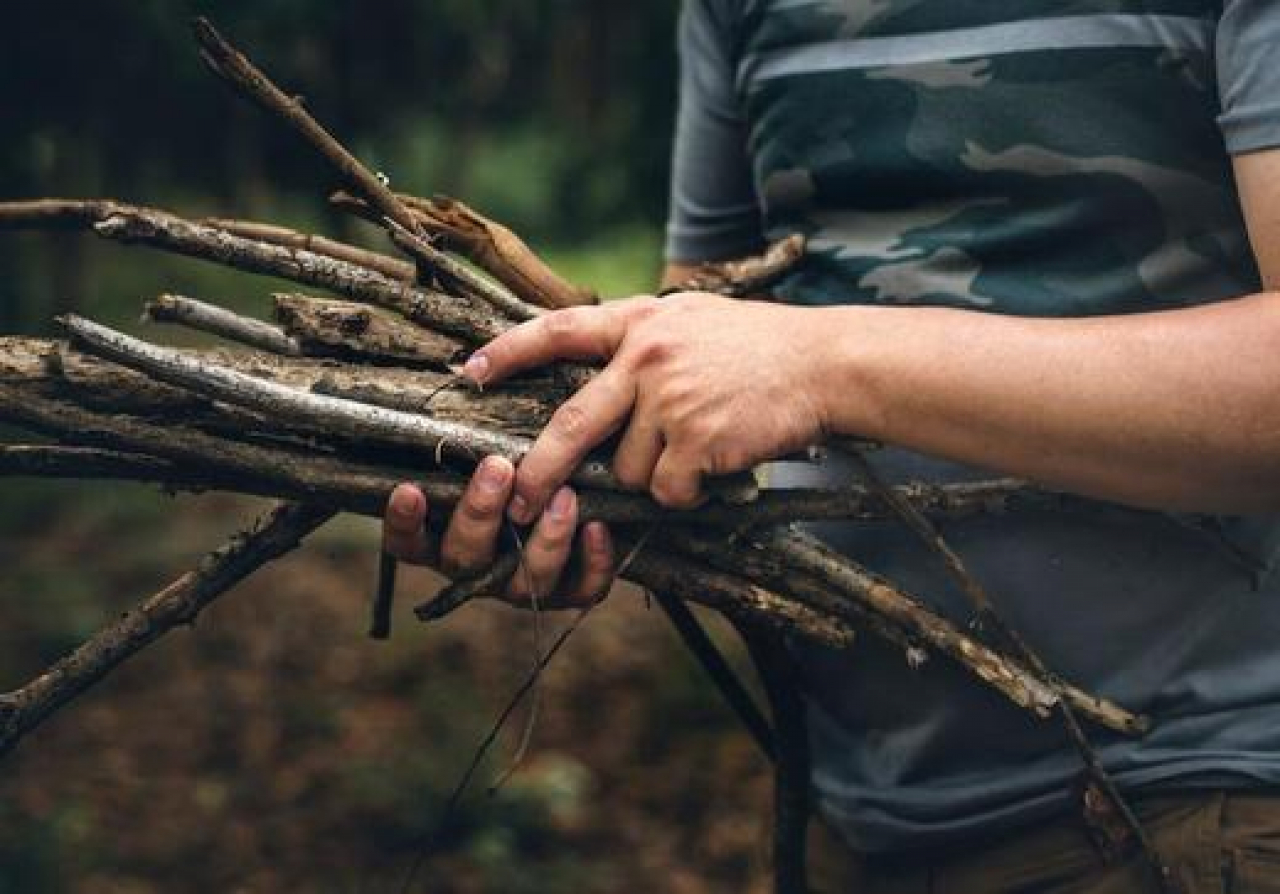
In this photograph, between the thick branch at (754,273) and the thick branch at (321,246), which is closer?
the thick branch at (321,246)

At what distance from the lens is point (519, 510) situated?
1.92 metres

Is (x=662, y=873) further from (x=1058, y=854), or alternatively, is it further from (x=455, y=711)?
(x=1058, y=854)

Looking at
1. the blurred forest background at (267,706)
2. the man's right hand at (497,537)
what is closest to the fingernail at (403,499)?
the man's right hand at (497,537)

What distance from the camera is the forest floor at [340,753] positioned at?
432 cm

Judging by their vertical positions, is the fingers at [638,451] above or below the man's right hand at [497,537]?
above

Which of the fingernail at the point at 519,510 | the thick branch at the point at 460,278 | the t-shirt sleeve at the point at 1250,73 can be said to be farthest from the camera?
the thick branch at the point at 460,278

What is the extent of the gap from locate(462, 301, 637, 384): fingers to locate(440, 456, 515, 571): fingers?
4.5 inches

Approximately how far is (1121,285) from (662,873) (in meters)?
3.03

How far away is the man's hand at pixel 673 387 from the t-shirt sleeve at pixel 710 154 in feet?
2.43

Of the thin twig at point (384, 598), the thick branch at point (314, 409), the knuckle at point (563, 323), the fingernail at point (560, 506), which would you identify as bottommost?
the thin twig at point (384, 598)

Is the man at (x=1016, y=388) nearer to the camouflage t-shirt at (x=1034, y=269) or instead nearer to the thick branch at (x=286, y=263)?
the camouflage t-shirt at (x=1034, y=269)

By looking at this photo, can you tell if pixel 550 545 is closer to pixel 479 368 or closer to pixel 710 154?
pixel 479 368

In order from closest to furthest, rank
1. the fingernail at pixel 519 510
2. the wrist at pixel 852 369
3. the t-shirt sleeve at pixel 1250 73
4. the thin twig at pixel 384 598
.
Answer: the t-shirt sleeve at pixel 1250 73 → the wrist at pixel 852 369 → the fingernail at pixel 519 510 → the thin twig at pixel 384 598

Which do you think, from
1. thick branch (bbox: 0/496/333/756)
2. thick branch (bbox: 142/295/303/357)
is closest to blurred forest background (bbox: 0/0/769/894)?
thick branch (bbox: 0/496/333/756)
